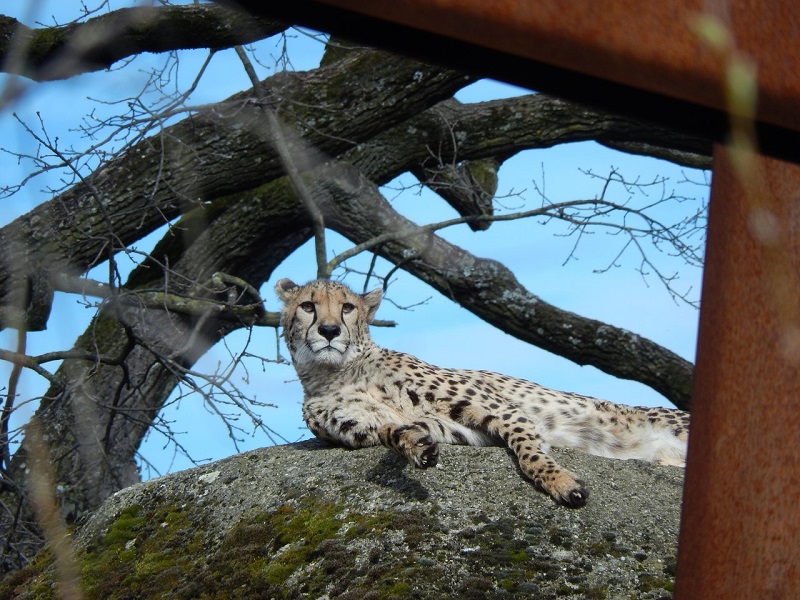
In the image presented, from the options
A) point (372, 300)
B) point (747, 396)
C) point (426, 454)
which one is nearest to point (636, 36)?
point (747, 396)

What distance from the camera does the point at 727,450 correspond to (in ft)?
4.63

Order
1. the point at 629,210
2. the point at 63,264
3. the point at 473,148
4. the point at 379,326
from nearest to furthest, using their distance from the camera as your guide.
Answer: the point at 63,264, the point at 379,326, the point at 629,210, the point at 473,148

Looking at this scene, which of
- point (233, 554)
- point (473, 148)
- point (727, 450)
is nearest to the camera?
point (727, 450)

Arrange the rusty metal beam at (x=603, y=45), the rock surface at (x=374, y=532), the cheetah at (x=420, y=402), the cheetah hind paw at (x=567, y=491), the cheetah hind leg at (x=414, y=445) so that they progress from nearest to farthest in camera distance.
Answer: the rusty metal beam at (x=603, y=45) → the rock surface at (x=374, y=532) → the cheetah hind paw at (x=567, y=491) → the cheetah hind leg at (x=414, y=445) → the cheetah at (x=420, y=402)

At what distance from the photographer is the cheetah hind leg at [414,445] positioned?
4.34 m

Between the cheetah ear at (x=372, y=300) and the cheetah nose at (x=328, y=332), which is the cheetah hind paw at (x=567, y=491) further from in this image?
the cheetah ear at (x=372, y=300)

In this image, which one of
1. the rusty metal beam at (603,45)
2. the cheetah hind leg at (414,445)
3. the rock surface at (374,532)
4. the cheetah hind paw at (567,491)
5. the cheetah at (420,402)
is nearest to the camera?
the rusty metal beam at (603,45)

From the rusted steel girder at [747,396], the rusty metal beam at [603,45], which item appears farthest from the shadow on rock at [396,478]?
the rusty metal beam at [603,45]

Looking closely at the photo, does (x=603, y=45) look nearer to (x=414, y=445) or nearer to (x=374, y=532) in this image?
(x=374, y=532)

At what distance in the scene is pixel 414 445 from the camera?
4.40 meters

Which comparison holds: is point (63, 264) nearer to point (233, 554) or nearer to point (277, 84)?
point (277, 84)

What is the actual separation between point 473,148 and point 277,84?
191cm

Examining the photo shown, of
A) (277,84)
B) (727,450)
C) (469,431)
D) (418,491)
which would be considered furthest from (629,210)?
(727,450)

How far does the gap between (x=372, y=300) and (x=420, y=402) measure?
1.21 metres
